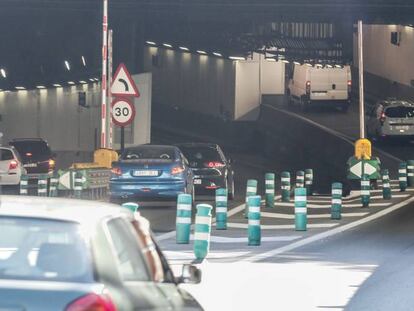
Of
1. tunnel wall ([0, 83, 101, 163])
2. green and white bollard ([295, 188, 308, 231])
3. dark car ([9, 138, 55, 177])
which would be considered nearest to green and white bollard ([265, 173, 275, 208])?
green and white bollard ([295, 188, 308, 231])

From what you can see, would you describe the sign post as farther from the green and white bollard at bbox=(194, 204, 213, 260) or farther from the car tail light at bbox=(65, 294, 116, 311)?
the car tail light at bbox=(65, 294, 116, 311)

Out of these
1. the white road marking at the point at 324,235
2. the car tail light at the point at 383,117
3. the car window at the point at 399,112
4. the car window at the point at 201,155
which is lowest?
the white road marking at the point at 324,235

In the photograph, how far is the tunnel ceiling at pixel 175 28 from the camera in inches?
1545

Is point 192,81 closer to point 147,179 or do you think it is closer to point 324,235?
point 147,179

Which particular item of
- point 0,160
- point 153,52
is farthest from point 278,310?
point 153,52

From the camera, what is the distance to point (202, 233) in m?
16.2

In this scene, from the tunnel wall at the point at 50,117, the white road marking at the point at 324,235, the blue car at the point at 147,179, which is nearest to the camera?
the white road marking at the point at 324,235

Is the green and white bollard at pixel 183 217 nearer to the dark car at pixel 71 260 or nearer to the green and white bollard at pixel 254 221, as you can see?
the green and white bollard at pixel 254 221

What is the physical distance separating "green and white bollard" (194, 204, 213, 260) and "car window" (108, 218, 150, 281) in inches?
385

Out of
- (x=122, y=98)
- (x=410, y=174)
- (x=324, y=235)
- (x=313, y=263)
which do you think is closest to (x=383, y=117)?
(x=410, y=174)

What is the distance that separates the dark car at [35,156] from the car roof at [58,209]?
3084cm

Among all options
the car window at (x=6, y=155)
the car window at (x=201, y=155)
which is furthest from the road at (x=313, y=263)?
the car window at (x=6, y=155)

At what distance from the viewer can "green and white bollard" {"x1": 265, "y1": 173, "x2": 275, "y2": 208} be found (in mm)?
25688

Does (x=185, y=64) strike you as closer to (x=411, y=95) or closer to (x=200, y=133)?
(x=200, y=133)
